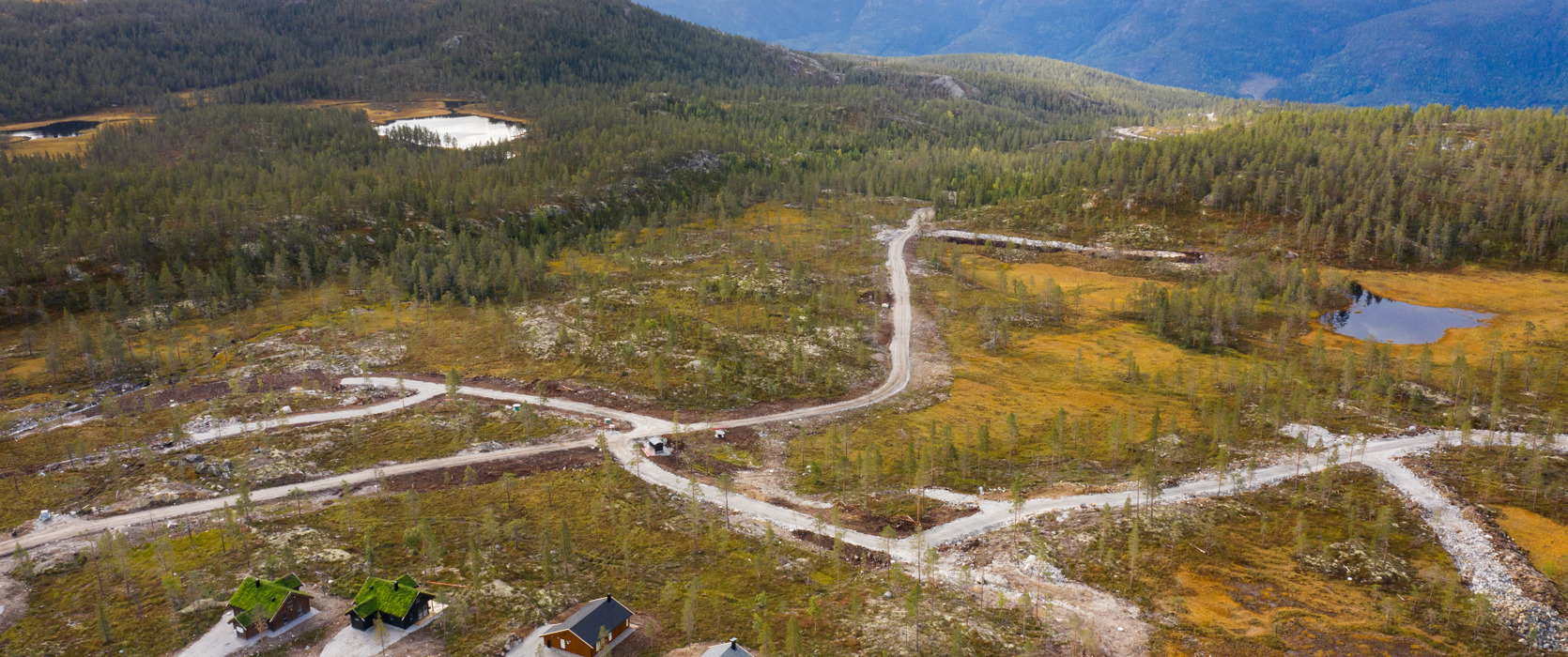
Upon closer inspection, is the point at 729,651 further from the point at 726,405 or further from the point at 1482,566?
the point at 1482,566

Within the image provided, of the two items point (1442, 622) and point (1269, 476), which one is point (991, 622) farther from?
point (1269, 476)

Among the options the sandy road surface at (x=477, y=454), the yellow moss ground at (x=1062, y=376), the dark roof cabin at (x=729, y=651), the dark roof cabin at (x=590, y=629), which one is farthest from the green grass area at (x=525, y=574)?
the yellow moss ground at (x=1062, y=376)

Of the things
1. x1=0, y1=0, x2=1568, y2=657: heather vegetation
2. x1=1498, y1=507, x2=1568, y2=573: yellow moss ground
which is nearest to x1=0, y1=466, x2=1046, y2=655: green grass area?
x1=0, y1=0, x2=1568, y2=657: heather vegetation

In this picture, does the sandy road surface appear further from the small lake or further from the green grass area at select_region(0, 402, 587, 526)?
the small lake

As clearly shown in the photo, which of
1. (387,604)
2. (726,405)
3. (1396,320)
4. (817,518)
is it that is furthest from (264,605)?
(1396,320)

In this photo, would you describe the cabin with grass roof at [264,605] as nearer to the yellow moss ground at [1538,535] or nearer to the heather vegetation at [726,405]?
the heather vegetation at [726,405]
